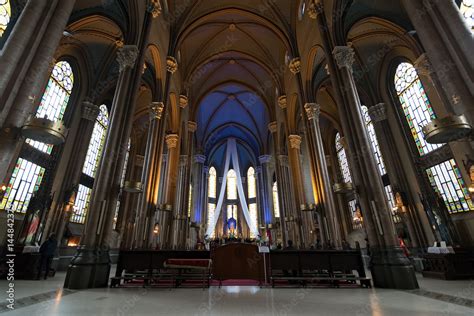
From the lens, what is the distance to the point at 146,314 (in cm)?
339

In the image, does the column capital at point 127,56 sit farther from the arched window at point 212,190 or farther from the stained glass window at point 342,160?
the arched window at point 212,190

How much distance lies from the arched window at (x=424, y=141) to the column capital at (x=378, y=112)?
3.00ft

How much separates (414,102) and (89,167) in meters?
19.5

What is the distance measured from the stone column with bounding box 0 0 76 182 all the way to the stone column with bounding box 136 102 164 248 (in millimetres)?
5913

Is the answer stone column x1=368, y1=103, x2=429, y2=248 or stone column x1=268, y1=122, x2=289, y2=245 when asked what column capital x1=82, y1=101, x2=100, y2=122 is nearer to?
stone column x1=268, y1=122, x2=289, y2=245

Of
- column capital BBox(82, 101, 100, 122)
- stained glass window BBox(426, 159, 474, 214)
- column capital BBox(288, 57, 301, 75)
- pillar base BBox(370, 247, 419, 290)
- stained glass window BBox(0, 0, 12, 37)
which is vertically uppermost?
column capital BBox(288, 57, 301, 75)

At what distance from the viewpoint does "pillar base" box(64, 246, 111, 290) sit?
19.0ft

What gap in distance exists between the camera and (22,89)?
14.3 feet

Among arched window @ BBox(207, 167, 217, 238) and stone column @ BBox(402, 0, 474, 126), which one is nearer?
stone column @ BBox(402, 0, 474, 126)

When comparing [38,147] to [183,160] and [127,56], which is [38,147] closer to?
[127,56]

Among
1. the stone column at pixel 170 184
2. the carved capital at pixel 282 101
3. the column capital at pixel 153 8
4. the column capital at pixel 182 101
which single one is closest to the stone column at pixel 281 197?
the carved capital at pixel 282 101

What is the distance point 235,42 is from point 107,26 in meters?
9.51

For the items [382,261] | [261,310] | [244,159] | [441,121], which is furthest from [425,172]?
[244,159]

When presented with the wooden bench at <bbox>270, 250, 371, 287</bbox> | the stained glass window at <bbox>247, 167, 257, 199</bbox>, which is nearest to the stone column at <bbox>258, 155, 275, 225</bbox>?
the stained glass window at <bbox>247, 167, 257, 199</bbox>
